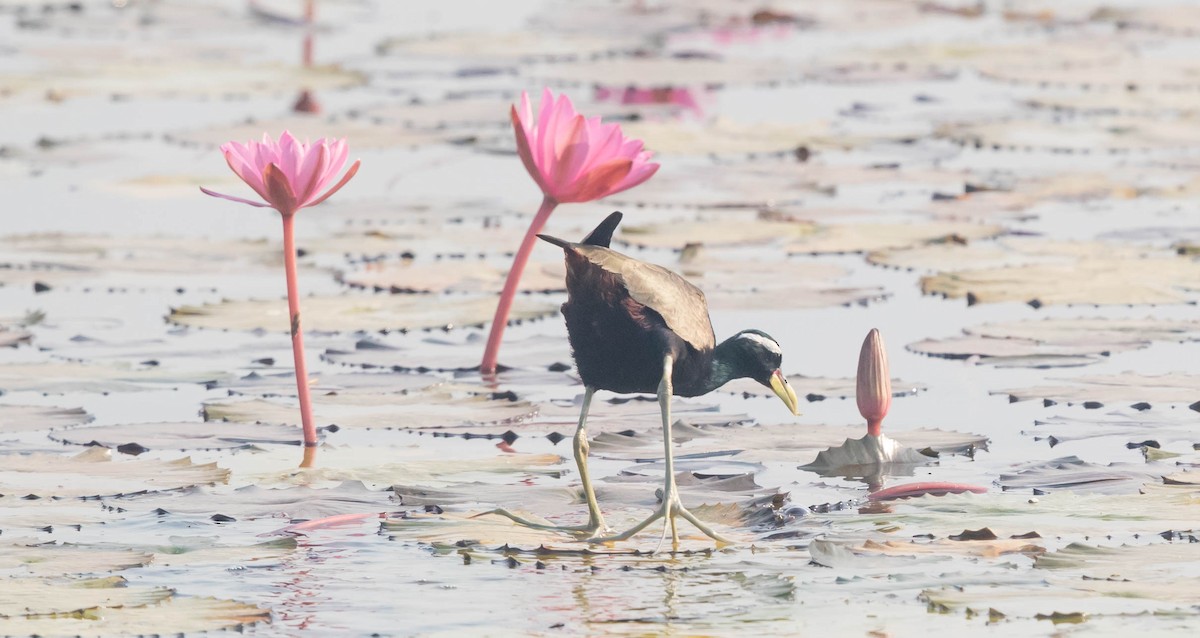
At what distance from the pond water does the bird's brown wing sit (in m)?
0.32

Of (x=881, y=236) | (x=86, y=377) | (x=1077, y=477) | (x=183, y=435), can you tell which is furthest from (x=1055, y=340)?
(x=86, y=377)

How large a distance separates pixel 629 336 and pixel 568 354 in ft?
5.49

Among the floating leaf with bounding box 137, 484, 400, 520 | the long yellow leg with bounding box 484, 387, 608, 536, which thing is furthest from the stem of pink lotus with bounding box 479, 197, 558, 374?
the long yellow leg with bounding box 484, 387, 608, 536

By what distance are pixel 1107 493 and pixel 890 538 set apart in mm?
519

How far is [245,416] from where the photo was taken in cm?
471

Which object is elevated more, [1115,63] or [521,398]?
[1115,63]

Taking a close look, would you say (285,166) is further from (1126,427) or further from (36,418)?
(1126,427)

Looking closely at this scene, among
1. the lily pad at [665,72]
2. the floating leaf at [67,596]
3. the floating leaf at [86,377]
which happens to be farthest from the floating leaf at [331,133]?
the floating leaf at [67,596]

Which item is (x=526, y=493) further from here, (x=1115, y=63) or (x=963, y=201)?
(x=1115, y=63)

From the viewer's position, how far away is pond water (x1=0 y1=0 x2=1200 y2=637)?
11.2 ft

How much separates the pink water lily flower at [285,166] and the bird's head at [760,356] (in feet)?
2.82

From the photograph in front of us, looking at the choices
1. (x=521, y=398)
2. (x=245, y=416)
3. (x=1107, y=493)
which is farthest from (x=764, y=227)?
(x=1107, y=493)

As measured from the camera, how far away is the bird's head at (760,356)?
3977 mm

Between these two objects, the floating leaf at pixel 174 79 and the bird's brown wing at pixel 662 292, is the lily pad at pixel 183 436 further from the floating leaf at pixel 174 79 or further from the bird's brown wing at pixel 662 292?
the floating leaf at pixel 174 79
